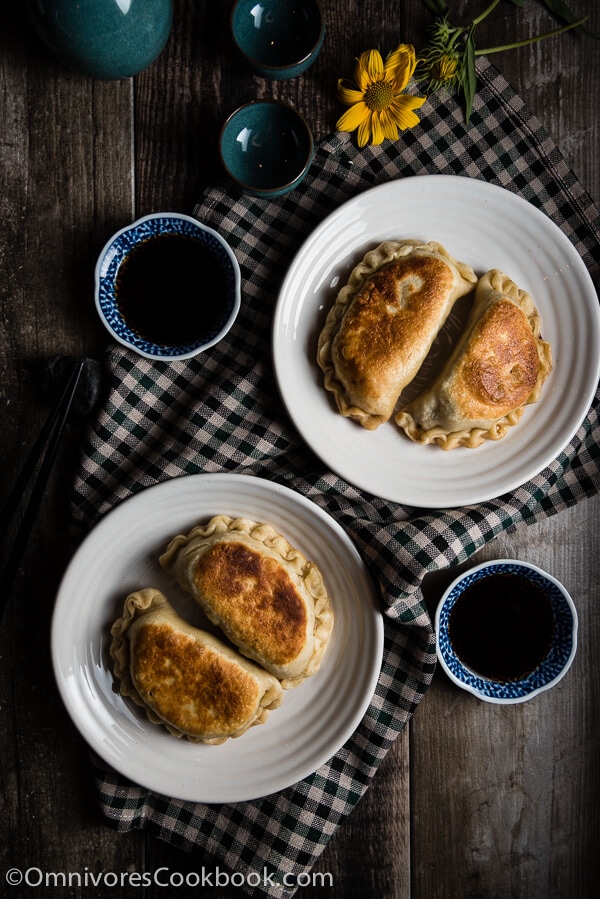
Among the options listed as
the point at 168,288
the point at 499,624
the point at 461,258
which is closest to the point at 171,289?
the point at 168,288

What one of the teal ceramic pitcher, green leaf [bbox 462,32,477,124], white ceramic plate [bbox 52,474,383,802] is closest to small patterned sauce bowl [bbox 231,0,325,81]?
the teal ceramic pitcher

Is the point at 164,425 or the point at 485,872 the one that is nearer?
the point at 164,425

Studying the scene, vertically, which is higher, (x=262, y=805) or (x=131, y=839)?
(x=262, y=805)

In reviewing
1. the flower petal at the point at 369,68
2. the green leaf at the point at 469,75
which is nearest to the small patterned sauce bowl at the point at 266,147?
the flower petal at the point at 369,68

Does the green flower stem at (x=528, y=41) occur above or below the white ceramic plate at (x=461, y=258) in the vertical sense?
above

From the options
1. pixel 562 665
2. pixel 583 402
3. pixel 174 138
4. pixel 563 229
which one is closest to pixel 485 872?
pixel 562 665

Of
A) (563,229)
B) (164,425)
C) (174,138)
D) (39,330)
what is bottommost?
(164,425)

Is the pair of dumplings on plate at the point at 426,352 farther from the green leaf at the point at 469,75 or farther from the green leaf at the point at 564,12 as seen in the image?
the green leaf at the point at 564,12

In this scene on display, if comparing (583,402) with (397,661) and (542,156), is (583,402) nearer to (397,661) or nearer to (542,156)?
(542,156)
